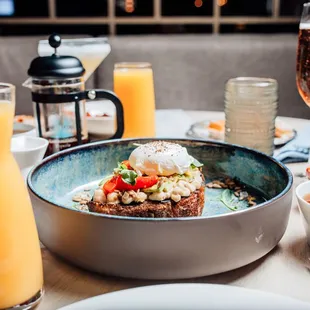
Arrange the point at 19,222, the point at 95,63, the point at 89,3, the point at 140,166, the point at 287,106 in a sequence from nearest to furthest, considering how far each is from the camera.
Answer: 1. the point at 19,222
2. the point at 140,166
3. the point at 95,63
4. the point at 287,106
5. the point at 89,3

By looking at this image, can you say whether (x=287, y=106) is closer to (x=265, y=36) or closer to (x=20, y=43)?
(x=265, y=36)

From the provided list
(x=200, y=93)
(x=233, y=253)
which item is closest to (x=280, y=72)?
(x=200, y=93)

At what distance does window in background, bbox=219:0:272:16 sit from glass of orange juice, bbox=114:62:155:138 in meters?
2.38

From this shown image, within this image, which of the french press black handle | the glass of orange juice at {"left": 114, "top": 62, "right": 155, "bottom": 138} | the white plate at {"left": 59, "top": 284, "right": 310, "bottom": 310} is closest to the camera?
the white plate at {"left": 59, "top": 284, "right": 310, "bottom": 310}

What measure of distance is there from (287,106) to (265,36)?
428mm

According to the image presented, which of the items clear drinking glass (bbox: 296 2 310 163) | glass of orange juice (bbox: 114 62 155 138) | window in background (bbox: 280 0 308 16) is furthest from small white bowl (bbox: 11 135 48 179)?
window in background (bbox: 280 0 308 16)

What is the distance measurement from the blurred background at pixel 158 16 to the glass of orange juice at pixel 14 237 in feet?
10.8

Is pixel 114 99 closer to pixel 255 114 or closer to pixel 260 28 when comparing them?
pixel 255 114

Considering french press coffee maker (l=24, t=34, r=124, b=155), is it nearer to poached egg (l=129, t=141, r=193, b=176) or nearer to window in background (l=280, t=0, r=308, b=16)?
poached egg (l=129, t=141, r=193, b=176)

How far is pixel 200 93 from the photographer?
8.98 ft

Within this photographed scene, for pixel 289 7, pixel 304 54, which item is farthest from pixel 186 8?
pixel 304 54

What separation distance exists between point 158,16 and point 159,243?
3.34 metres

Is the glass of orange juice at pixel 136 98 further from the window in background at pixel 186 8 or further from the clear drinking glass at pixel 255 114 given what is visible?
the window in background at pixel 186 8

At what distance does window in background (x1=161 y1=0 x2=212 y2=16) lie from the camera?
375cm
